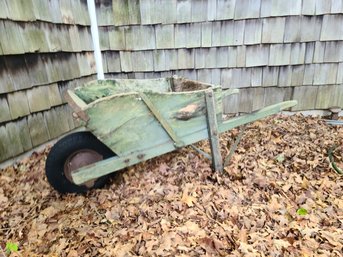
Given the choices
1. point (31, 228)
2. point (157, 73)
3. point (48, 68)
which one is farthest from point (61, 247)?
point (157, 73)

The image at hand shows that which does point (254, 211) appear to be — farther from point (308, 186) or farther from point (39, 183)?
point (39, 183)

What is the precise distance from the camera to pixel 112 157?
2.22 meters

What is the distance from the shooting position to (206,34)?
3801 millimetres

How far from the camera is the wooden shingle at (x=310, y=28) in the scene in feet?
12.0

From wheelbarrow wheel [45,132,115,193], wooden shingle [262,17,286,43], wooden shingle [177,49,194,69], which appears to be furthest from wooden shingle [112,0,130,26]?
wheelbarrow wheel [45,132,115,193]

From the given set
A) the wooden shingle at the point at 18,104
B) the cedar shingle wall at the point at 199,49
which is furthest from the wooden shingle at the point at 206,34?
the wooden shingle at the point at 18,104

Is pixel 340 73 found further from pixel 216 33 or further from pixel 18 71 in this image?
pixel 18 71

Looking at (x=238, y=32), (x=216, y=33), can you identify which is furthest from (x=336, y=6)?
(x=216, y=33)

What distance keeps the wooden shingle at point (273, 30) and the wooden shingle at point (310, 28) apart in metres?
0.28

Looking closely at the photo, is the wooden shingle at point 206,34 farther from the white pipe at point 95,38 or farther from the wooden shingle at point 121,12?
the white pipe at point 95,38

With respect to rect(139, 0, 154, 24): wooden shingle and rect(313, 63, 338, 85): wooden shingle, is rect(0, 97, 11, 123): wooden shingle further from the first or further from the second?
rect(313, 63, 338, 85): wooden shingle

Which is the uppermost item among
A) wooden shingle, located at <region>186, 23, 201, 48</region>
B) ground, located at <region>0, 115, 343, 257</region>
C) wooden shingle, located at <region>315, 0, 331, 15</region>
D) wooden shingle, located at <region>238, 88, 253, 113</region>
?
wooden shingle, located at <region>315, 0, 331, 15</region>

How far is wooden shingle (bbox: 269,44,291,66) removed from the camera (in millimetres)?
3822

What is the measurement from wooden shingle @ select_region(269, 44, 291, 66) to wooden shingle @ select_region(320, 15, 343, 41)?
47 cm
